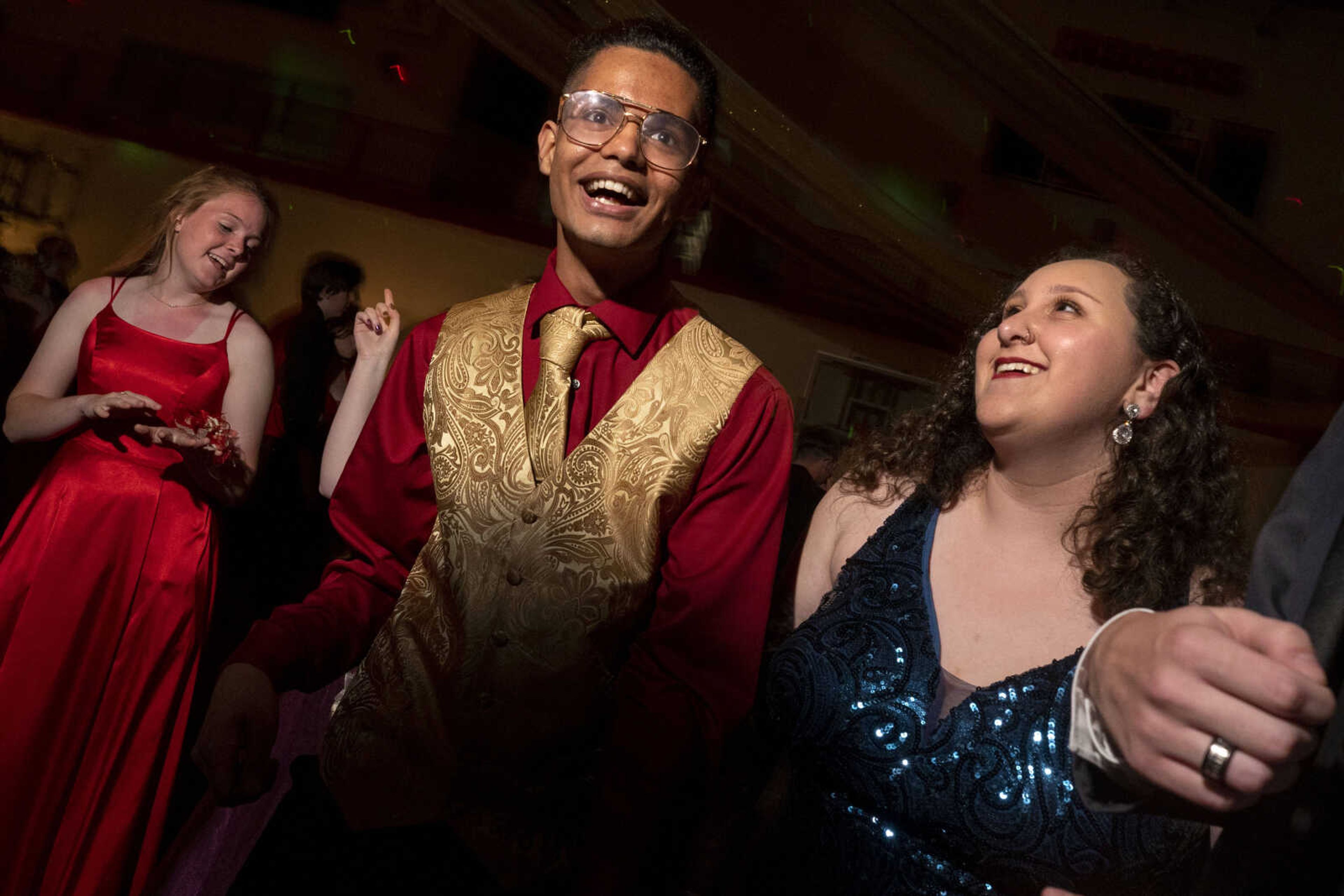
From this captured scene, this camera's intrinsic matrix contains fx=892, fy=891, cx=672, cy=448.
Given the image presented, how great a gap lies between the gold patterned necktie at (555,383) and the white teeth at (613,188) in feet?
0.54

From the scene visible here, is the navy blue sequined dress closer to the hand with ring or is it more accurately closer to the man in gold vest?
the man in gold vest

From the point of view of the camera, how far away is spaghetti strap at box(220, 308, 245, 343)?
1.72 m

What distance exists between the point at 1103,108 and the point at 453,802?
1.80 m

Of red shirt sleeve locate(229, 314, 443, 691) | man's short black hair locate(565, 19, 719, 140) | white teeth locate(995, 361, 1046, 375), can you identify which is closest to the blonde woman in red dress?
red shirt sleeve locate(229, 314, 443, 691)

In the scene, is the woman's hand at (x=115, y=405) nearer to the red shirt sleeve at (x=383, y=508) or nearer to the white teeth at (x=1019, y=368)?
the red shirt sleeve at (x=383, y=508)

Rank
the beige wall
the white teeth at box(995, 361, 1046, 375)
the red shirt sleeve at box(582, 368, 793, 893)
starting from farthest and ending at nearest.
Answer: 1. the beige wall
2. the white teeth at box(995, 361, 1046, 375)
3. the red shirt sleeve at box(582, 368, 793, 893)

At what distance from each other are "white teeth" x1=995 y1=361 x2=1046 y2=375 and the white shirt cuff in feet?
1.88

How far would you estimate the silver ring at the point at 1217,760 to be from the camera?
1.82 feet

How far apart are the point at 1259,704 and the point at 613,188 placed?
3.07ft

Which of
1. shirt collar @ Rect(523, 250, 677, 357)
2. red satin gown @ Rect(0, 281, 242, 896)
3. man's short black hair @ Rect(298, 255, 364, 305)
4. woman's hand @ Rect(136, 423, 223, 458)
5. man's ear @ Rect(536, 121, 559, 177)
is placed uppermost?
man's ear @ Rect(536, 121, 559, 177)

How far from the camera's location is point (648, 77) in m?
1.22

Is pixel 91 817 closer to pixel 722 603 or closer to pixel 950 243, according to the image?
pixel 722 603

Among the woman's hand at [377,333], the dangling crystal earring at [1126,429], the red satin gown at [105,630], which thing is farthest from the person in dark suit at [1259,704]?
the red satin gown at [105,630]

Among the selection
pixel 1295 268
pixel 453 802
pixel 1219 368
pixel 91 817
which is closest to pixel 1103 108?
pixel 1295 268
